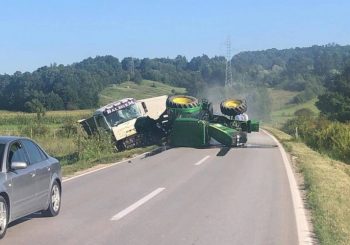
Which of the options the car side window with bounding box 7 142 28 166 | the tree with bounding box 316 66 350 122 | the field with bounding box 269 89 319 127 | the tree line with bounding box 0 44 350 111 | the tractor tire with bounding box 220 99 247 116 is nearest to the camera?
the car side window with bounding box 7 142 28 166

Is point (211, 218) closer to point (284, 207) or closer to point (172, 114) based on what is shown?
point (284, 207)

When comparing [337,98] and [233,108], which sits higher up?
[233,108]

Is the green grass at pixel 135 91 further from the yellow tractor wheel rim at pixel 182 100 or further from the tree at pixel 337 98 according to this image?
the yellow tractor wheel rim at pixel 182 100

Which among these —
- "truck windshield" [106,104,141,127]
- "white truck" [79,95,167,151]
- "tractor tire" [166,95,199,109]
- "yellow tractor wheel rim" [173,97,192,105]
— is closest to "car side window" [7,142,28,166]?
"white truck" [79,95,167,151]

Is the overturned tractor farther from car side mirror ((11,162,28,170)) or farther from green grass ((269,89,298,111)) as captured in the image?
green grass ((269,89,298,111))

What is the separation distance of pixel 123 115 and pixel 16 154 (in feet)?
71.1

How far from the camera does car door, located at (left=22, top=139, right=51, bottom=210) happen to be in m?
9.32

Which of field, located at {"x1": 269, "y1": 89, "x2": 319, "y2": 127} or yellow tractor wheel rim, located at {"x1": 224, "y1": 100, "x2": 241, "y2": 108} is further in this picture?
field, located at {"x1": 269, "y1": 89, "x2": 319, "y2": 127}

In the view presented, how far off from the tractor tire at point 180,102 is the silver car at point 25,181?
20.1 meters

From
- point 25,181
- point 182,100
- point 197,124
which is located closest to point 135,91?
point 182,100

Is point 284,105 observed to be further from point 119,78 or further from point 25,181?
point 25,181

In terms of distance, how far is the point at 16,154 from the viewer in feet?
29.4

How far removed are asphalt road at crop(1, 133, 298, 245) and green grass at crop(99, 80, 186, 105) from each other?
300 feet

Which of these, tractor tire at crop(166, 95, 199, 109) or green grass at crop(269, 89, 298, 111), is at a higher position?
tractor tire at crop(166, 95, 199, 109)
